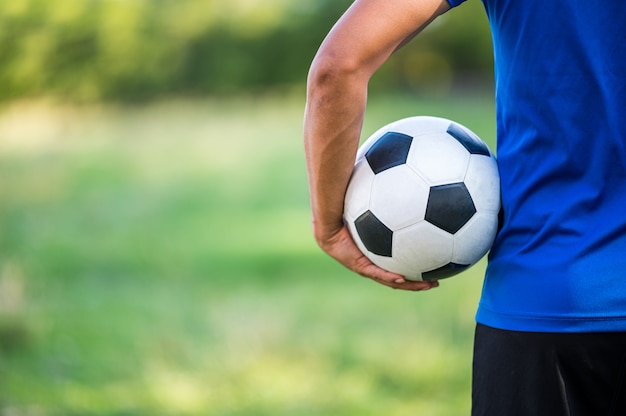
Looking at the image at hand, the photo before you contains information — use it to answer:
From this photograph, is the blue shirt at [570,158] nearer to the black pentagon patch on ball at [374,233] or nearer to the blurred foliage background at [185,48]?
the black pentagon patch on ball at [374,233]

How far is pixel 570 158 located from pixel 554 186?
0.20ft

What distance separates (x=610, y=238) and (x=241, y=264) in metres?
6.63

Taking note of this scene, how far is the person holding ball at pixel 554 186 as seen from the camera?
62.7 inches

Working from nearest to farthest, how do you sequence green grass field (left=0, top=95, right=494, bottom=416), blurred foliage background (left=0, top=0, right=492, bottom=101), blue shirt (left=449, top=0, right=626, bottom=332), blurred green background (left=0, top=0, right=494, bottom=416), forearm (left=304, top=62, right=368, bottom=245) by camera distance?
1. blue shirt (left=449, top=0, right=626, bottom=332)
2. forearm (left=304, top=62, right=368, bottom=245)
3. green grass field (left=0, top=95, right=494, bottom=416)
4. blurred green background (left=0, top=0, right=494, bottom=416)
5. blurred foliage background (left=0, top=0, right=492, bottom=101)

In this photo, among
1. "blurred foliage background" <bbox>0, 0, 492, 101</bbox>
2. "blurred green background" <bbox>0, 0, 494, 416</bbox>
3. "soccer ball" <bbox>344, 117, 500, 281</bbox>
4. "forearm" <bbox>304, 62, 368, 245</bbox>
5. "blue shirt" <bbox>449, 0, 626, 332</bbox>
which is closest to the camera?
"blue shirt" <bbox>449, 0, 626, 332</bbox>

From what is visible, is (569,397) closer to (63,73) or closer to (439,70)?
(63,73)

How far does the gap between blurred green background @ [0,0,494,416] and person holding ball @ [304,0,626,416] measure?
9.14 ft

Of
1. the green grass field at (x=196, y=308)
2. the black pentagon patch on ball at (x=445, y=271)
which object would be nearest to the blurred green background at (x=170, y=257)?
the green grass field at (x=196, y=308)

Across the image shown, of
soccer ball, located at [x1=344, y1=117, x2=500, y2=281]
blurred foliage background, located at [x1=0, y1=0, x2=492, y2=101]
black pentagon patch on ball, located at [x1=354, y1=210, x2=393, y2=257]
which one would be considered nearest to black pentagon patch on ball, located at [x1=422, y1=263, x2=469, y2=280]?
soccer ball, located at [x1=344, y1=117, x2=500, y2=281]

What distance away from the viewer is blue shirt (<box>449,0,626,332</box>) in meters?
1.59

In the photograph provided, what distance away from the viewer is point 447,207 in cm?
199

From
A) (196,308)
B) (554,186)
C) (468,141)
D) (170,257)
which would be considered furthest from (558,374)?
(170,257)

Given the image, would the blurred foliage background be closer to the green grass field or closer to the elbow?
the green grass field

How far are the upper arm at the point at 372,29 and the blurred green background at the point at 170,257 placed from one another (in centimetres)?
296
